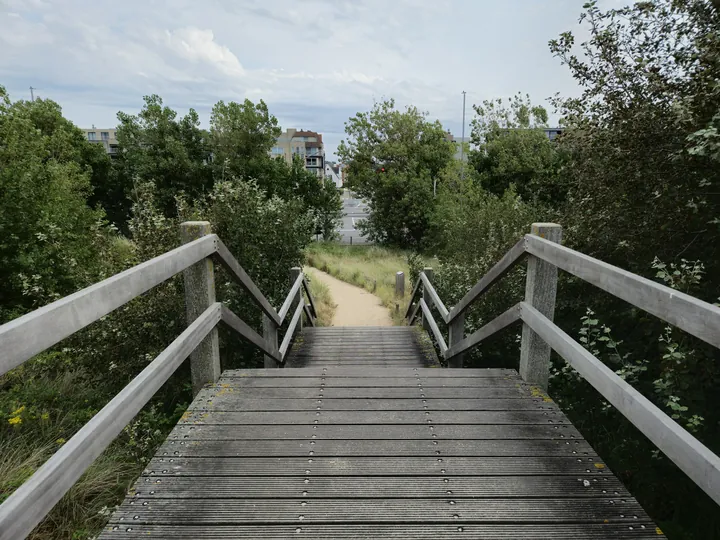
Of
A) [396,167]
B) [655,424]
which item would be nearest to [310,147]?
[396,167]

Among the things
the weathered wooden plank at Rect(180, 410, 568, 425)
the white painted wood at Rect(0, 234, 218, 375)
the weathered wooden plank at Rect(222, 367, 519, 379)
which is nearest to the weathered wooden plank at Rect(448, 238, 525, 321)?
the weathered wooden plank at Rect(222, 367, 519, 379)

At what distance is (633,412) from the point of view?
1.61 metres

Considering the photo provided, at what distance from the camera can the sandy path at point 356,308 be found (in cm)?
1210

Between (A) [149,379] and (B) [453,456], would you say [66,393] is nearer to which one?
(A) [149,379]

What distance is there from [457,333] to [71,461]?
3.53 meters

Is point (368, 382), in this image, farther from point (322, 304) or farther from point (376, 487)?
point (322, 304)

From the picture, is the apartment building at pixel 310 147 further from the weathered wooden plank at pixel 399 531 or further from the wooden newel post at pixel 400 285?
the weathered wooden plank at pixel 399 531

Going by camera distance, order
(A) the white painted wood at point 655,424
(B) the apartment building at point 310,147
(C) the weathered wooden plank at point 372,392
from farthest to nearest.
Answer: (B) the apartment building at point 310,147 < (C) the weathered wooden plank at point 372,392 < (A) the white painted wood at point 655,424

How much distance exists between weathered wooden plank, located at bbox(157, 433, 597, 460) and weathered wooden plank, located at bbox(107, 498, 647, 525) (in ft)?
0.98

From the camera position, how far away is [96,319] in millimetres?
1404

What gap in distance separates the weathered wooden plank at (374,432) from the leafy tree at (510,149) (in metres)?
20.7

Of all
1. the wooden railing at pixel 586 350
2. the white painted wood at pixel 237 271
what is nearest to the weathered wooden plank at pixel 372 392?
the wooden railing at pixel 586 350

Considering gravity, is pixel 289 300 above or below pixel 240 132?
below

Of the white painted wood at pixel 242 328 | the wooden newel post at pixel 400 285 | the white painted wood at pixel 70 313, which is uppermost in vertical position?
the white painted wood at pixel 70 313
